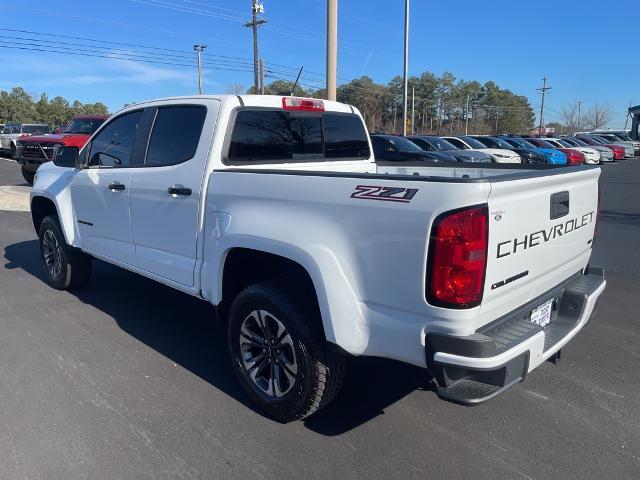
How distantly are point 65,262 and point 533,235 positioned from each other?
471 cm

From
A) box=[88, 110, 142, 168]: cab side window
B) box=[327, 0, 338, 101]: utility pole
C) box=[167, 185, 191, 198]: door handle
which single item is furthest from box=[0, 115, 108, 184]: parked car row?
box=[167, 185, 191, 198]: door handle

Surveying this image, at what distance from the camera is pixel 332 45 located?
37.5ft

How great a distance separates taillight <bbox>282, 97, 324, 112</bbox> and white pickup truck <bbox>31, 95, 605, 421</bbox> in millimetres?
13

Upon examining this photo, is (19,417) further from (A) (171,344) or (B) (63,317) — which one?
(B) (63,317)

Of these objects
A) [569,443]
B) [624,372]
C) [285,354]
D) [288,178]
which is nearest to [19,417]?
[285,354]

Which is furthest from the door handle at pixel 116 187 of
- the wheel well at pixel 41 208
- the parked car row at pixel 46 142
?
the parked car row at pixel 46 142

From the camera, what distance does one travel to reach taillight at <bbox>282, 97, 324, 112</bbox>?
13.1 feet

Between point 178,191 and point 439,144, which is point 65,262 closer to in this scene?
point 178,191

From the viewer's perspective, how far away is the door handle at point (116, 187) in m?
4.27

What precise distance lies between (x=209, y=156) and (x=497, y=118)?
324 feet

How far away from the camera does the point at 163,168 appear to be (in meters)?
3.83

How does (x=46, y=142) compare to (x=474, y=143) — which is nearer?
(x=46, y=142)

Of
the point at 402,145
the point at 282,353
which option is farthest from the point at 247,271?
the point at 402,145

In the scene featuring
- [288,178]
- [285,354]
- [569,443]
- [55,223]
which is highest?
[288,178]
